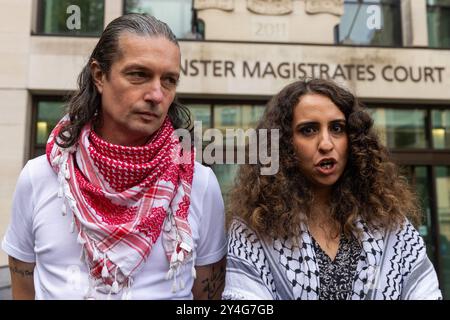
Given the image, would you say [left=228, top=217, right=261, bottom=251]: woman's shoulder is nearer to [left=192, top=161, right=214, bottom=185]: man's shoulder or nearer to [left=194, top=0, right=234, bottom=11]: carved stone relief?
[left=192, top=161, right=214, bottom=185]: man's shoulder

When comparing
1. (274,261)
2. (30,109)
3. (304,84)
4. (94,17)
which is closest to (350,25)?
(94,17)

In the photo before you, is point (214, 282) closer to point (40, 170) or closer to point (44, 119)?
point (40, 170)

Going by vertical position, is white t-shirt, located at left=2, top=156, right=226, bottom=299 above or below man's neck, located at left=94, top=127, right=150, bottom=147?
below

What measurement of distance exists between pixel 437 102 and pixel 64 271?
8164mm

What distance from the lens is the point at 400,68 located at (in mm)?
7961

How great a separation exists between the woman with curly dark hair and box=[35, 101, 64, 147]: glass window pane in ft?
21.7

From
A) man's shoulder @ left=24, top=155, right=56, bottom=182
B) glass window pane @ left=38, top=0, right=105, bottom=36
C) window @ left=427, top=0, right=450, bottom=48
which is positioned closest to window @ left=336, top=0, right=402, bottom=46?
window @ left=427, top=0, right=450, bottom=48

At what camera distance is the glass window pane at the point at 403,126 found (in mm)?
8352

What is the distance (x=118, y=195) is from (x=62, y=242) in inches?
12.7

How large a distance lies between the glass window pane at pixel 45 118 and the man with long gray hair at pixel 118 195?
6353 mm

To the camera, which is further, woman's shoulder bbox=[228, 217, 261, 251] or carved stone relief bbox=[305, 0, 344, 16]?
carved stone relief bbox=[305, 0, 344, 16]

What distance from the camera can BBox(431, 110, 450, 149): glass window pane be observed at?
841cm

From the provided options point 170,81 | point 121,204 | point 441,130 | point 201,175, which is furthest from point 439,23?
point 121,204

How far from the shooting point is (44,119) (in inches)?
311
